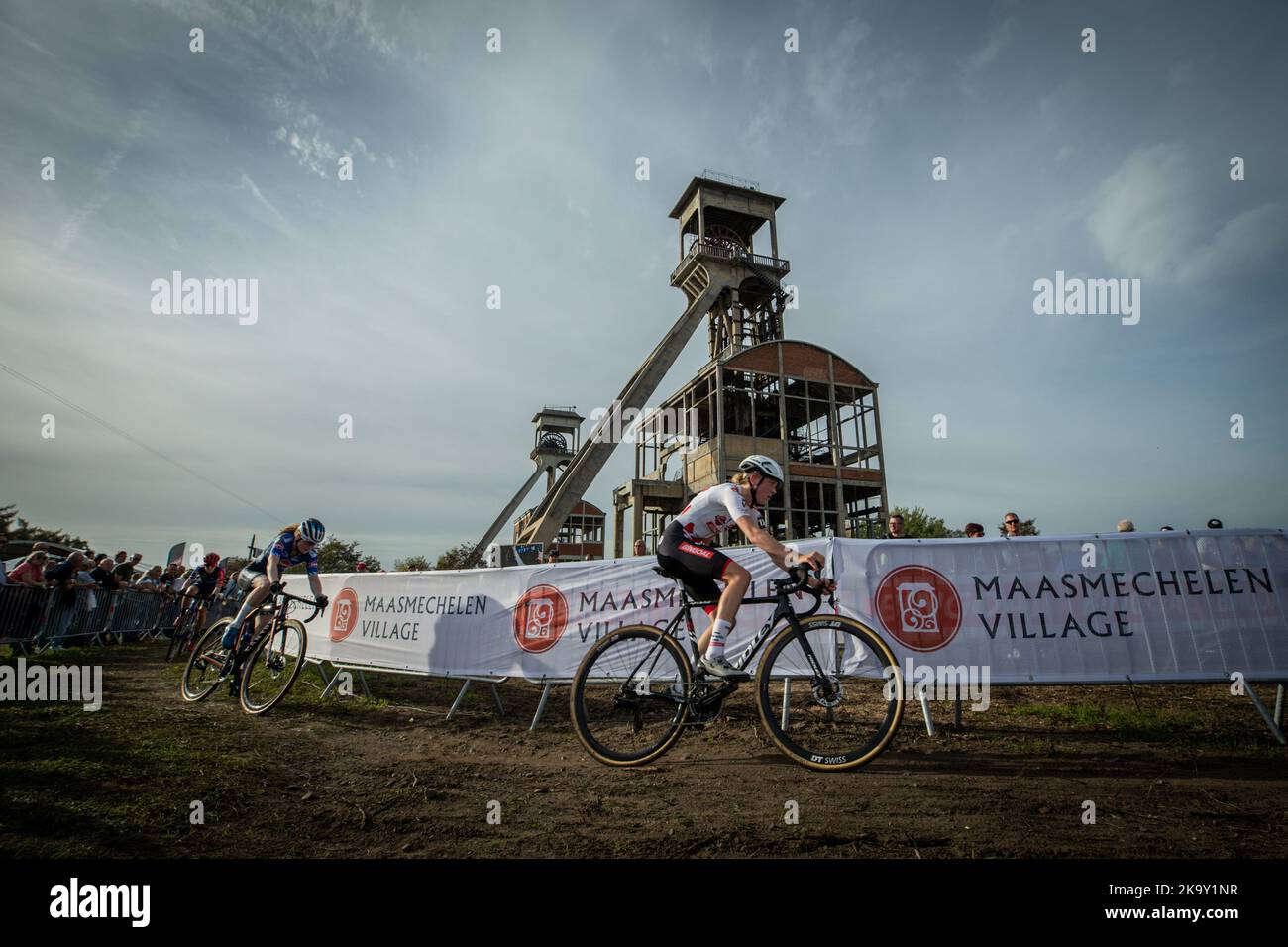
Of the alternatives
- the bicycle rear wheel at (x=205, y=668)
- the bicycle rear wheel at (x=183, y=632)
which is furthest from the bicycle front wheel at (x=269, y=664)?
the bicycle rear wheel at (x=183, y=632)

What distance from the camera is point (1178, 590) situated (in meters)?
6.21

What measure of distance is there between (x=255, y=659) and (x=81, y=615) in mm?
9317

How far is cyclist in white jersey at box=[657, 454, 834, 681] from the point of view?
409 centimetres

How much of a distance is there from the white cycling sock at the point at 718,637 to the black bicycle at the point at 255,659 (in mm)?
5152

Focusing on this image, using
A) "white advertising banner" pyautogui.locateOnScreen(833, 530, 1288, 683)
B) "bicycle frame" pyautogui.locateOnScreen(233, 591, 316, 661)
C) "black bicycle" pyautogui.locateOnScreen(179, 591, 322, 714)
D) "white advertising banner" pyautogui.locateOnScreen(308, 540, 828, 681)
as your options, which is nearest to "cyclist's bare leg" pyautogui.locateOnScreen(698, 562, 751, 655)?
"white advertising banner" pyautogui.locateOnScreen(308, 540, 828, 681)

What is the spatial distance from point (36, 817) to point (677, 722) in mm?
3735

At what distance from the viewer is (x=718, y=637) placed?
4.14m

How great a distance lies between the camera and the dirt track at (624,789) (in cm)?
305

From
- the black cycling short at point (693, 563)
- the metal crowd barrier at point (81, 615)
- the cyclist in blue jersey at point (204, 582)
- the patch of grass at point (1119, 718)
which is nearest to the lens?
the black cycling short at point (693, 563)

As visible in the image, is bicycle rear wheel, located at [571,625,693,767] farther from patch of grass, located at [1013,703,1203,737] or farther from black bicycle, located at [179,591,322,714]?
patch of grass, located at [1013,703,1203,737]

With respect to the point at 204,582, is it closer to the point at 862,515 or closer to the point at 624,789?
the point at 624,789

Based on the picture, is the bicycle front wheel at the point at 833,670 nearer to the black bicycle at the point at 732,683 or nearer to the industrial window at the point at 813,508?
the black bicycle at the point at 732,683
